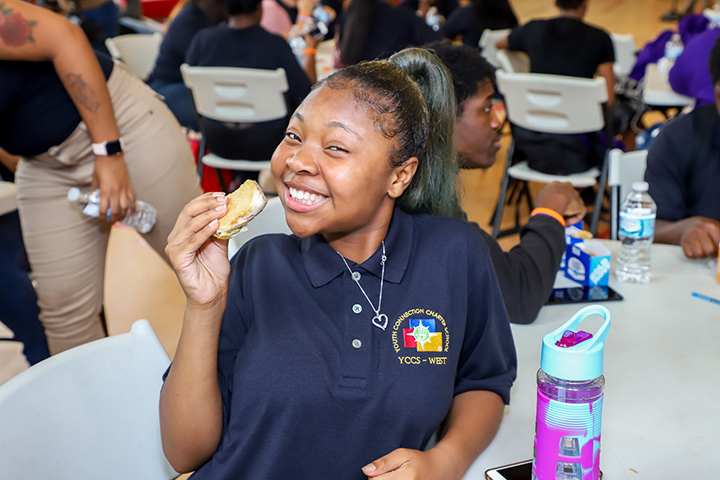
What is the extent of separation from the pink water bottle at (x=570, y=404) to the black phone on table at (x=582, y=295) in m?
0.63

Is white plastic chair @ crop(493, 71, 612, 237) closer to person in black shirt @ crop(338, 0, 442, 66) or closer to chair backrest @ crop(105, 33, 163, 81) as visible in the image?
person in black shirt @ crop(338, 0, 442, 66)

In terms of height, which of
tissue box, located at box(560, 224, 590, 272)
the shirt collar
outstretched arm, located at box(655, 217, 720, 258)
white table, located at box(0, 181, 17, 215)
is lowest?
outstretched arm, located at box(655, 217, 720, 258)

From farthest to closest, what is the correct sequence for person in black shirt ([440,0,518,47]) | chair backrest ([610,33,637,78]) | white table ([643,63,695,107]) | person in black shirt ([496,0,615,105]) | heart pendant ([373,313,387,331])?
1. person in black shirt ([440,0,518,47])
2. chair backrest ([610,33,637,78])
3. person in black shirt ([496,0,615,105])
4. white table ([643,63,695,107])
5. heart pendant ([373,313,387,331])

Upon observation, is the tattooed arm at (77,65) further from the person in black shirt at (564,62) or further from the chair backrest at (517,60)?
the chair backrest at (517,60)

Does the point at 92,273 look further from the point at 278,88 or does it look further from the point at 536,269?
the point at 278,88

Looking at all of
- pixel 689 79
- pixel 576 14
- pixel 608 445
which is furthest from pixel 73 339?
pixel 576 14

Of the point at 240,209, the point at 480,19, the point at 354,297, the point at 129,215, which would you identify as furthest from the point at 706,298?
the point at 480,19

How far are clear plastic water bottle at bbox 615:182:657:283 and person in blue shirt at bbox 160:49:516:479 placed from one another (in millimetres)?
606

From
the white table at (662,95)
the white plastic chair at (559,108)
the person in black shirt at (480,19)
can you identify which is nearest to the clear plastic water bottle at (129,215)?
the white plastic chair at (559,108)

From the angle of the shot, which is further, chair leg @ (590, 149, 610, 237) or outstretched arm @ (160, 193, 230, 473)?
chair leg @ (590, 149, 610, 237)

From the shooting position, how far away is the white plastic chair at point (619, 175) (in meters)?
2.18

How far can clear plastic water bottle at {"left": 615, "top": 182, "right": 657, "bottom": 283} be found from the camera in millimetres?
1607

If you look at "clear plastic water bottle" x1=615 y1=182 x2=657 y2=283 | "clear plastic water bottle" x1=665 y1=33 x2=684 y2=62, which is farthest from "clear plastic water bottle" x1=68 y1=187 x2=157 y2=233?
"clear plastic water bottle" x1=665 y1=33 x2=684 y2=62

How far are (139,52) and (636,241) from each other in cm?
403
